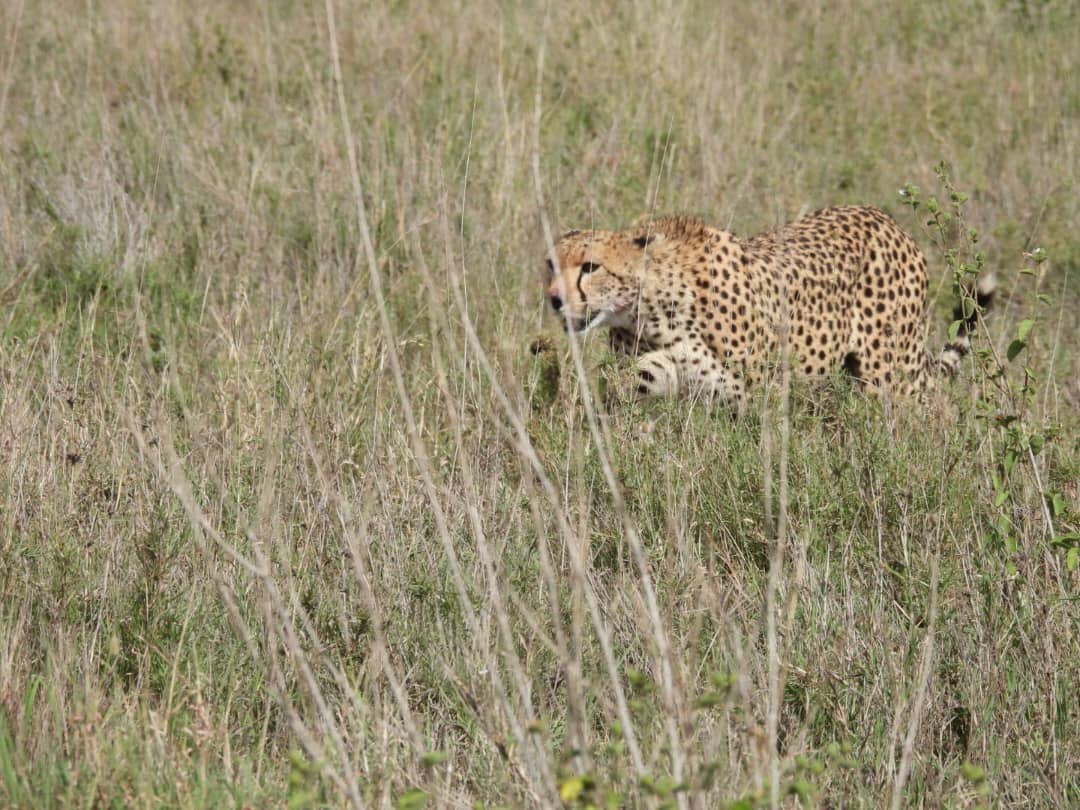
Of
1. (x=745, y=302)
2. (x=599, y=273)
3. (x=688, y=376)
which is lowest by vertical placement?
(x=688, y=376)

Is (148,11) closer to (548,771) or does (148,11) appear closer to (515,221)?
(515,221)

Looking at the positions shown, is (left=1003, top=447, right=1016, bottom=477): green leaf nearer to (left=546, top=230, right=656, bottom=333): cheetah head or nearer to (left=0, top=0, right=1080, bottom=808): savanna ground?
(left=0, top=0, right=1080, bottom=808): savanna ground

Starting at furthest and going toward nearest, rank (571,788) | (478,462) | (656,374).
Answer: (656,374) < (478,462) < (571,788)

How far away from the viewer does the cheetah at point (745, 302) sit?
386 centimetres

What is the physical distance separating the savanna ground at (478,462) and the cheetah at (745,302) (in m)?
0.16

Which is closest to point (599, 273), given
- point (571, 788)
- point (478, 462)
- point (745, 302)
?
point (745, 302)

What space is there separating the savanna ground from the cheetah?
0.51 feet

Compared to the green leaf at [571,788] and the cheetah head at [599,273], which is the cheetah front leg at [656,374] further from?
the green leaf at [571,788]

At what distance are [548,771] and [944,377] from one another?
95.6 inches

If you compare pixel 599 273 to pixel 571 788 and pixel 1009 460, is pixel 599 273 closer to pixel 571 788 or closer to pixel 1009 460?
pixel 1009 460

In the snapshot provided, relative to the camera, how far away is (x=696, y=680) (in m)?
→ 2.46

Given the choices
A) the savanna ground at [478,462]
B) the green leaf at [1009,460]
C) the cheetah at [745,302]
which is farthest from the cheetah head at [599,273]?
the green leaf at [1009,460]

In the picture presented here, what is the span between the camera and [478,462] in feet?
10.2

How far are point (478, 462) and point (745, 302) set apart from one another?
1.19 metres
